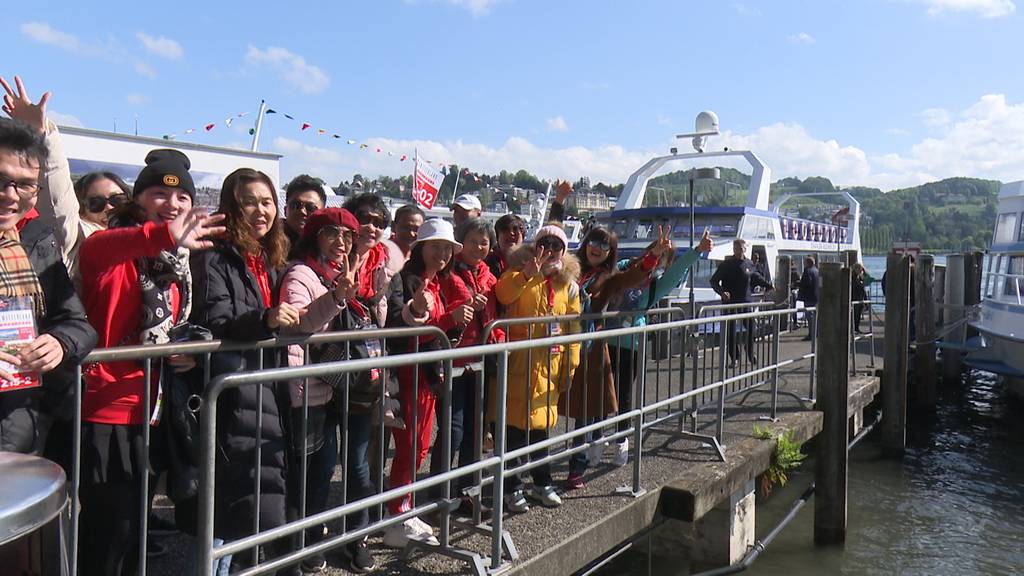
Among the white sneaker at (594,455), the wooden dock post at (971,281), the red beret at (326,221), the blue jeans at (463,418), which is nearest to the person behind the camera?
the red beret at (326,221)

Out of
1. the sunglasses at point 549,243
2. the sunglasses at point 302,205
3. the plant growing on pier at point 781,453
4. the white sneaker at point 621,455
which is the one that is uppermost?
the sunglasses at point 302,205

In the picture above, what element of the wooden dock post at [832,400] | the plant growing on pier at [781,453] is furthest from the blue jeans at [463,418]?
the wooden dock post at [832,400]

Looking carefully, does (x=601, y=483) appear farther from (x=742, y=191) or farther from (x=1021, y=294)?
(x=742, y=191)

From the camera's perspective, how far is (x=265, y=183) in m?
3.13

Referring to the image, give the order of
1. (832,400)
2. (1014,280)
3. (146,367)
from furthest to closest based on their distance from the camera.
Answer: (1014,280), (832,400), (146,367)

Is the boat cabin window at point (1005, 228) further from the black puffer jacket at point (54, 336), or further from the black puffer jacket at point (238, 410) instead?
the black puffer jacket at point (54, 336)

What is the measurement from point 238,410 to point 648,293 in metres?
3.56

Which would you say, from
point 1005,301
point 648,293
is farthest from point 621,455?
point 1005,301

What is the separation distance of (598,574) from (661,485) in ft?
6.27

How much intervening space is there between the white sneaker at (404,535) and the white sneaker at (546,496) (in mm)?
919

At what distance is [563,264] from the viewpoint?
4.55 m

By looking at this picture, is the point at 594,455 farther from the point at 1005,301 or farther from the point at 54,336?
the point at 1005,301

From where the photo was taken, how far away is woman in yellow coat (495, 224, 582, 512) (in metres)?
4.23

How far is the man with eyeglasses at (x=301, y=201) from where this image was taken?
4.30m
